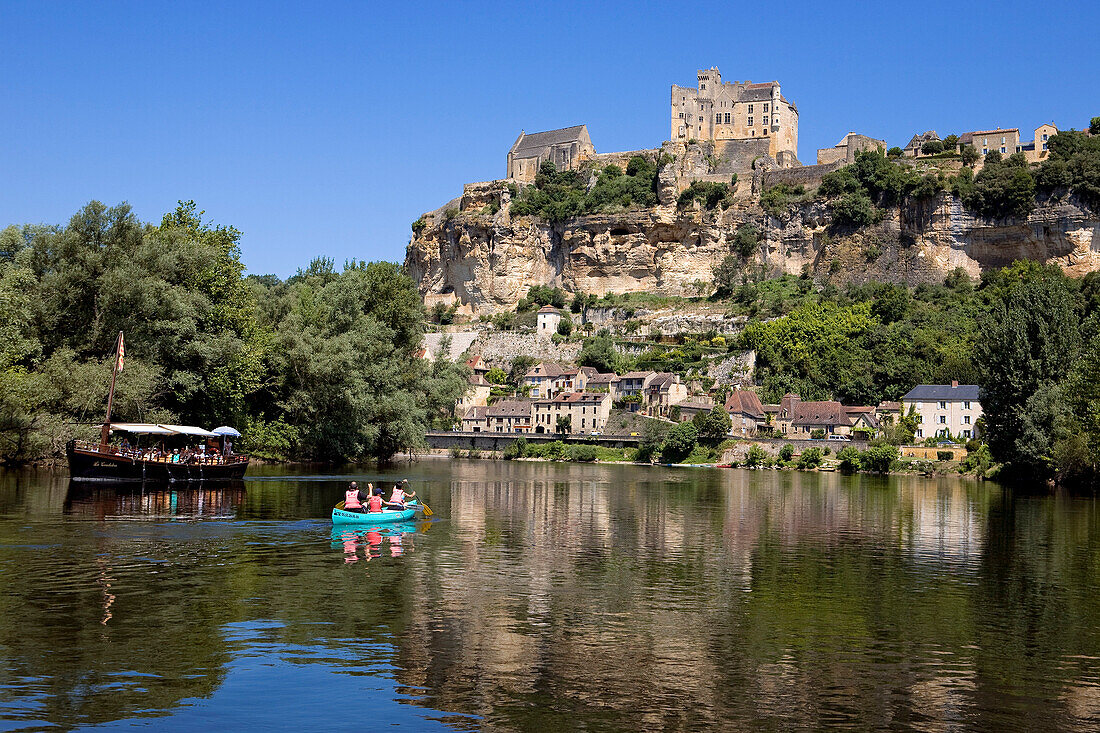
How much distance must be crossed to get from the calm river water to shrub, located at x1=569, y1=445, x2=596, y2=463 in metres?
44.1

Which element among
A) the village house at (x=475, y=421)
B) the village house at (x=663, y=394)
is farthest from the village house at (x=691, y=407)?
the village house at (x=475, y=421)

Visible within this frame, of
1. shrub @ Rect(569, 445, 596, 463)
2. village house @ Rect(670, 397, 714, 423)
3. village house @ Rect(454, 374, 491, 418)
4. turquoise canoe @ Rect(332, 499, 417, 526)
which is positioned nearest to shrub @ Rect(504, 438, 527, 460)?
shrub @ Rect(569, 445, 596, 463)

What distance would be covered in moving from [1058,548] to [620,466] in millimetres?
42474

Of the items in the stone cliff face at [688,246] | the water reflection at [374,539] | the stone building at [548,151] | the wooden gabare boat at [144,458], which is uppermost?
the stone building at [548,151]

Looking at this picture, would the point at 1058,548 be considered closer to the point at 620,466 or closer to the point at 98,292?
the point at 98,292

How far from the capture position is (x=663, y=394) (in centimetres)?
8156

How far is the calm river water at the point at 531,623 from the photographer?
11.5 meters

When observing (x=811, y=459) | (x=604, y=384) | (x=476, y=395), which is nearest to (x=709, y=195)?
(x=604, y=384)

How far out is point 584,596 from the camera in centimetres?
1791

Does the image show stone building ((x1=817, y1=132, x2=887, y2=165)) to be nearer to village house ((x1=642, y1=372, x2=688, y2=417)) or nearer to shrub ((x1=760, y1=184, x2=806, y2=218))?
shrub ((x1=760, y1=184, x2=806, y2=218))

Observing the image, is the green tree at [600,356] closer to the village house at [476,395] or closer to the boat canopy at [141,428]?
the village house at [476,395]

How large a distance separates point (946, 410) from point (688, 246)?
41.1 meters

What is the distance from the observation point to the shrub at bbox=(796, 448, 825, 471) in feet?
218

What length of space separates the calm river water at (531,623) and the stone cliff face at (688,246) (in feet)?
223
